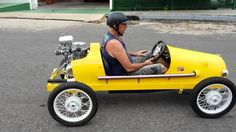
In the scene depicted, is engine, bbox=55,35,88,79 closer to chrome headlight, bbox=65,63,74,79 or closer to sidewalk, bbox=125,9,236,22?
chrome headlight, bbox=65,63,74,79

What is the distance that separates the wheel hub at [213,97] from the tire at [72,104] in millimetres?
1331

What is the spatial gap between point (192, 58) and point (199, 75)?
0.77 ft

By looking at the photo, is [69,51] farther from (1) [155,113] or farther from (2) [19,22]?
(2) [19,22]

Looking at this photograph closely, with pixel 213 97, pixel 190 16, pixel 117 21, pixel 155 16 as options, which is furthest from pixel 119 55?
pixel 190 16

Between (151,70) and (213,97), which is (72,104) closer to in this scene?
(151,70)

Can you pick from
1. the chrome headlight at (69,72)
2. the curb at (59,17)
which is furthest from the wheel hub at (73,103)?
the curb at (59,17)

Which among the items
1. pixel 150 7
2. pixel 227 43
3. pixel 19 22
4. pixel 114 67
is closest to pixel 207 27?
pixel 227 43

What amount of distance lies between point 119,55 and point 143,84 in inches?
17.4

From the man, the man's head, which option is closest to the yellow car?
the man

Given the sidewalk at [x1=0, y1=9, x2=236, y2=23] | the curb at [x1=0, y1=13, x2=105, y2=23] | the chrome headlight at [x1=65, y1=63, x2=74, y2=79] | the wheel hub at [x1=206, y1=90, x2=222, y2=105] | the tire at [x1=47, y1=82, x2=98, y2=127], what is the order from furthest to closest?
the sidewalk at [x1=0, y1=9, x2=236, y2=23]
the curb at [x1=0, y1=13, x2=105, y2=23]
the chrome headlight at [x1=65, y1=63, x2=74, y2=79]
the wheel hub at [x1=206, y1=90, x2=222, y2=105]
the tire at [x1=47, y1=82, x2=98, y2=127]

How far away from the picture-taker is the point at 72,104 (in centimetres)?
373

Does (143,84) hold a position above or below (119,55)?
below

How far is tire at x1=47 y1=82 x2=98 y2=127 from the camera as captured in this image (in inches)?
142

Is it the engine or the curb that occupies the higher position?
the engine
